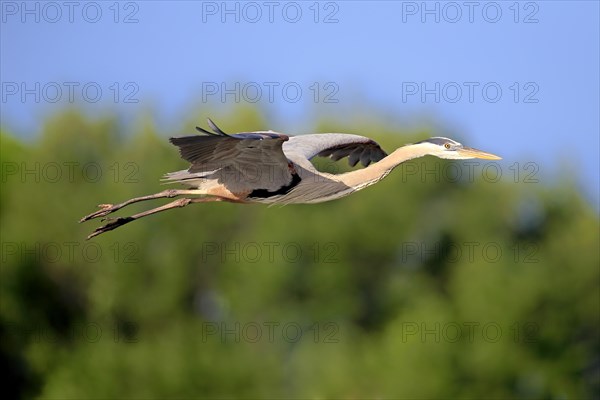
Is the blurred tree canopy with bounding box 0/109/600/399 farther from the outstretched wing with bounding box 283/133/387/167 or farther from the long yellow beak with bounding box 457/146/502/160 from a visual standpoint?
the long yellow beak with bounding box 457/146/502/160

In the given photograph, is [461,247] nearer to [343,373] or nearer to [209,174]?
[343,373]

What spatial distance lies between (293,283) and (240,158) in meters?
17.4

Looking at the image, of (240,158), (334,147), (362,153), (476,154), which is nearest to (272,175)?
(240,158)

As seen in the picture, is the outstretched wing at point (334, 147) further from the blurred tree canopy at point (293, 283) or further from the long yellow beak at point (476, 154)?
the blurred tree canopy at point (293, 283)

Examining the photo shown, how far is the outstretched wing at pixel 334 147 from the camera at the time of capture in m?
9.65

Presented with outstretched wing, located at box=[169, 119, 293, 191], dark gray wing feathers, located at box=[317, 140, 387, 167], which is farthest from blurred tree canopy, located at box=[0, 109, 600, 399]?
outstretched wing, located at box=[169, 119, 293, 191]

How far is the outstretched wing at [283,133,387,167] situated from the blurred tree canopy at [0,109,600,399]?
13398mm

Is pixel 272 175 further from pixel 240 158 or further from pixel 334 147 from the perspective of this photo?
pixel 334 147

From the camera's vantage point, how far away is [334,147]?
10.1 m

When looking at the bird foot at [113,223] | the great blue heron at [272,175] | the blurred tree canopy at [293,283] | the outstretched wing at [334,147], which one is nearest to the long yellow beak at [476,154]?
the great blue heron at [272,175]

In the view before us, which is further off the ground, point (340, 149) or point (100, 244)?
point (340, 149)

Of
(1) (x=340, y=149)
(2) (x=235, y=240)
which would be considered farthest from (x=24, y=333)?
(1) (x=340, y=149)

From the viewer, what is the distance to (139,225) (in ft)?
86.8

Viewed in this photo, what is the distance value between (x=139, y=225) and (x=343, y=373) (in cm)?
564
